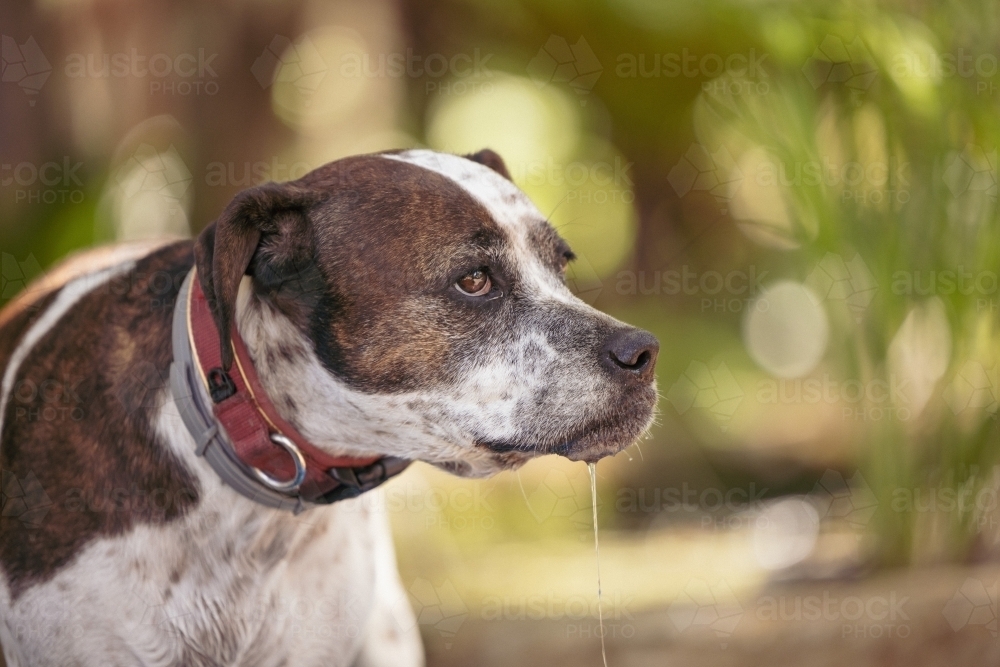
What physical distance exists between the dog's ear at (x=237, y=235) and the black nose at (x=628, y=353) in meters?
0.68

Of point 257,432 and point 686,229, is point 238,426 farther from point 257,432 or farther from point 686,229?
point 686,229

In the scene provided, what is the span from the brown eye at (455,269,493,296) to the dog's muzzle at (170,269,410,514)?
1.52ft

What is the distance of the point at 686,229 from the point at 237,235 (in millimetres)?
4588

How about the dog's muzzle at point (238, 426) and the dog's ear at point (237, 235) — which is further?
the dog's muzzle at point (238, 426)

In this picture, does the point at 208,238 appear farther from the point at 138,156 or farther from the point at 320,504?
the point at 138,156

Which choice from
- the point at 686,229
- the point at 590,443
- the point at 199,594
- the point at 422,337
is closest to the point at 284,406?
the point at 422,337

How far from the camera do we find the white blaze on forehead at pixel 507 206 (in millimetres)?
2219

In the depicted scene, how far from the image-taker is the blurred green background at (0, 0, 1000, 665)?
11.3 ft

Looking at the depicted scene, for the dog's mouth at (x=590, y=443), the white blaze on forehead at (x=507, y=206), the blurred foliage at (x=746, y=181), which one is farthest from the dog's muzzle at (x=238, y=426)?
the blurred foliage at (x=746, y=181)

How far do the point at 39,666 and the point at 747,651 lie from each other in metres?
2.10

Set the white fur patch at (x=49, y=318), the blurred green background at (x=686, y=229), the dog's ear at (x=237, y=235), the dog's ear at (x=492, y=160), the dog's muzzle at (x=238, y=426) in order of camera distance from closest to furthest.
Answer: the dog's ear at (x=237, y=235) → the dog's muzzle at (x=238, y=426) → the white fur patch at (x=49, y=318) → the dog's ear at (x=492, y=160) → the blurred green background at (x=686, y=229)

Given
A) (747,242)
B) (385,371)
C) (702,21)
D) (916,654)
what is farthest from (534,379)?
(747,242)

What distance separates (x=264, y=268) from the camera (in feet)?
7.00

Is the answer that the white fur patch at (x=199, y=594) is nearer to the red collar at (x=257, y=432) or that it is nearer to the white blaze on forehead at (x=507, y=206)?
the red collar at (x=257, y=432)
